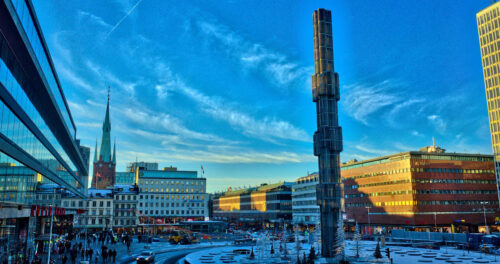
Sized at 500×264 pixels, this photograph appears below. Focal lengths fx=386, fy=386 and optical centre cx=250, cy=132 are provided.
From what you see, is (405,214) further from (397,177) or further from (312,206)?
(312,206)

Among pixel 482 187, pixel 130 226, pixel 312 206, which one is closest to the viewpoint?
pixel 482 187

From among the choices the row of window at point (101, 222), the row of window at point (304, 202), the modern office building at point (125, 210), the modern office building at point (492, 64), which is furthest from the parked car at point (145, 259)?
the modern office building at point (492, 64)

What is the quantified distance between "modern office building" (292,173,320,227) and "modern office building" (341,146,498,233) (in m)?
24.6

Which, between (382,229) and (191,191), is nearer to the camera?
(382,229)

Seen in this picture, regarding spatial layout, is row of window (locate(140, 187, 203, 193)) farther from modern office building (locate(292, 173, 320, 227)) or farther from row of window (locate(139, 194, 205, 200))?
modern office building (locate(292, 173, 320, 227))

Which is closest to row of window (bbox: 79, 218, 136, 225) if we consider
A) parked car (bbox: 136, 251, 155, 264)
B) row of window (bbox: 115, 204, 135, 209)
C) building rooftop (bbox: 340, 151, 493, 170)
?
row of window (bbox: 115, 204, 135, 209)

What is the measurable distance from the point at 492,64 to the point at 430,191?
Result: 4758 centimetres

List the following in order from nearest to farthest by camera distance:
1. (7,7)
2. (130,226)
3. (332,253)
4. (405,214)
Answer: (7,7) < (332,253) < (405,214) < (130,226)

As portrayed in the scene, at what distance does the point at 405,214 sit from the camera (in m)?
109

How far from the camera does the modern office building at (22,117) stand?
96.1ft

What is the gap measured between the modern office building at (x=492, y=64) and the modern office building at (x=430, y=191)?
5.86 m

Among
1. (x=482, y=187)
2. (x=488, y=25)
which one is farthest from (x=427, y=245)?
(x=488, y=25)

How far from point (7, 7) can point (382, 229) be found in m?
111

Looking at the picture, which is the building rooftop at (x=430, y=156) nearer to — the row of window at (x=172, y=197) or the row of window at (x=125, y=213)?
the row of window at (x=172, y=197)
